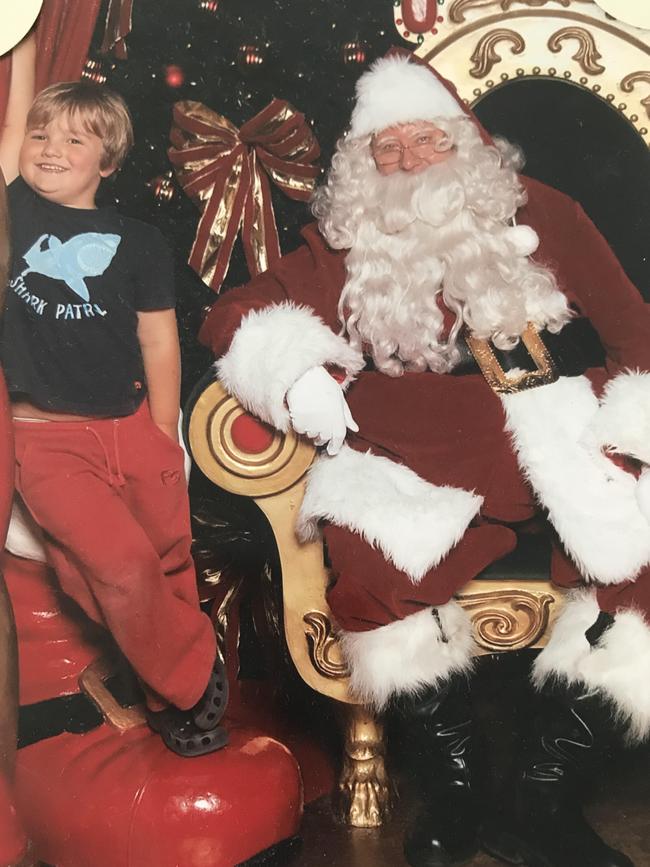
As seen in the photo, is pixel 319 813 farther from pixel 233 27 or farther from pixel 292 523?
pixel 233 27

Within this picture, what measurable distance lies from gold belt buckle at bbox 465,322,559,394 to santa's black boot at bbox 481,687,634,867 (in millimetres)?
593

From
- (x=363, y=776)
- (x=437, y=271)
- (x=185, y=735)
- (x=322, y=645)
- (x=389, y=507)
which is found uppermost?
(x=437, y=271)

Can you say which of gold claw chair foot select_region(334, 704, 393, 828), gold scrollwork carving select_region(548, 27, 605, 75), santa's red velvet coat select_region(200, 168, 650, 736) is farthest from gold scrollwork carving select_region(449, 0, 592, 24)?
gold claw chair foot select_region(334, 704, 393, 828)

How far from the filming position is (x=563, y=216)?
218 cm

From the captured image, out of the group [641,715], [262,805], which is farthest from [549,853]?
[262,805]

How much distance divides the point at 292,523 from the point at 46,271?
2.21 ft

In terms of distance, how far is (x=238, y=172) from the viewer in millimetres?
2184

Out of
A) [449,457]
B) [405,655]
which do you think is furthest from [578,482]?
[405,655]

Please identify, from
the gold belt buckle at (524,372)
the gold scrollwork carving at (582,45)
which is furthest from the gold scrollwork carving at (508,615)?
the gold scrollwork carving at (582,45)

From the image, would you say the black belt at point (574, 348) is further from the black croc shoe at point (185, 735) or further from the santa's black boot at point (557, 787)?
the black croc shoe at point (185, 735)

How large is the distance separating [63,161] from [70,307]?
28 cm

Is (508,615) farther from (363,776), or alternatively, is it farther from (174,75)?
(174,75)

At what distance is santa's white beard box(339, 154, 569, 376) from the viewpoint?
2156 millimetres

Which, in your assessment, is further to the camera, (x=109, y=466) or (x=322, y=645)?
(x=322, y=645)
